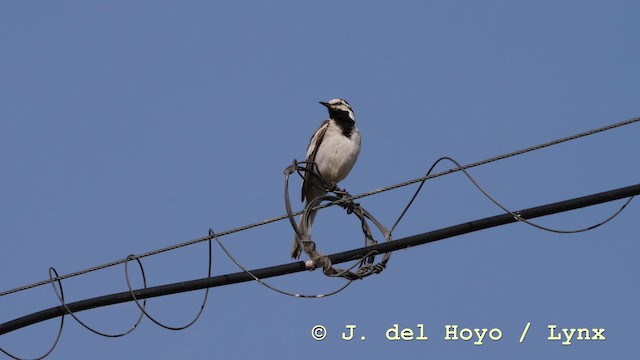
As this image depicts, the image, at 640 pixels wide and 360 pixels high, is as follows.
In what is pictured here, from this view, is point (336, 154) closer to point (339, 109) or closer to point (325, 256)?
point (339, 109)

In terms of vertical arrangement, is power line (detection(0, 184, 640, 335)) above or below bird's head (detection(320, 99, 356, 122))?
below

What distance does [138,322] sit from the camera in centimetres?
828

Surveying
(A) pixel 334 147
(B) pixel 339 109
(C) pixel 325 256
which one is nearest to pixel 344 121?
(B) pixel 339 109

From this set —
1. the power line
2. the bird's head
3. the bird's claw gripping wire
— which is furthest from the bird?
the power line

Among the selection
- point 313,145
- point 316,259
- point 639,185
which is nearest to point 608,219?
point 639,185

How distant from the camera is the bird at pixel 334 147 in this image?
1150cm

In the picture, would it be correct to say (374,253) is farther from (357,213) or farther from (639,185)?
(639,185)

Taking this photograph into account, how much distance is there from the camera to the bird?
11500mm

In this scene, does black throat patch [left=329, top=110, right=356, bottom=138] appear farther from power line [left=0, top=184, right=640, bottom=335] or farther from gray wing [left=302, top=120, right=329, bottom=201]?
power line [left=0, top=184, right=640, bottom=335]

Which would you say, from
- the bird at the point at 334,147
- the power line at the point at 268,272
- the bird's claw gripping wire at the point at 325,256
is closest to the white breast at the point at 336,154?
the bird at the point at 334,147

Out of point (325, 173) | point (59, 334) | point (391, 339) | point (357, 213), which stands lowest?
point (59, 334)

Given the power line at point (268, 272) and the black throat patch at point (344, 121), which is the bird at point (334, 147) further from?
the power line at point (268, 272)

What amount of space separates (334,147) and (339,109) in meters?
0.63

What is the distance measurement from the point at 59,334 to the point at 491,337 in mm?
3665
